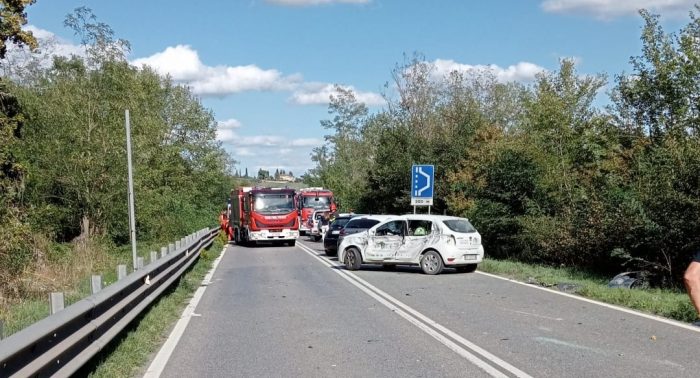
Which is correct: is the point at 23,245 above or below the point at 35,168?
below

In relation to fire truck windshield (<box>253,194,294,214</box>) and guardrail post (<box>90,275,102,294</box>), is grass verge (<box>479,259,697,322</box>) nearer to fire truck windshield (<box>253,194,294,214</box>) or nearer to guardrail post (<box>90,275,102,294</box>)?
guardrail post (<box>90,275,102,294</box>)

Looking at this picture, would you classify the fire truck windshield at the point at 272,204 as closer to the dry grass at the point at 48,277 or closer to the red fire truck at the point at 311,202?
the red fire truck at the point at 311,202

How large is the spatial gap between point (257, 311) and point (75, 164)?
48.4 ft

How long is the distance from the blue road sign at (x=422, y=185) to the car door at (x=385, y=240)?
5257 mm

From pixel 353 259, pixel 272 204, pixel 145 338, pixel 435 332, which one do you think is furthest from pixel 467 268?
pixel 272 204

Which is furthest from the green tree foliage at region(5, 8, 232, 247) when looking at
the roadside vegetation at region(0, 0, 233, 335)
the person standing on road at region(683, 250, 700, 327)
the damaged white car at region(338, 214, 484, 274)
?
the person standing on road at region(683, 250, 700, 327)

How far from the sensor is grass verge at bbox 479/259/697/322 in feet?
36.4

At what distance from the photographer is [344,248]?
20922 millimetres

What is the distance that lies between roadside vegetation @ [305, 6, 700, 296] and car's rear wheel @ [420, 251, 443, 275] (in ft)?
9.53

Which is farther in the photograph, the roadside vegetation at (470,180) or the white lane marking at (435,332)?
the roadside vegetation at (470,180)

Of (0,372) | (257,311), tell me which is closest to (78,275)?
(257,311)

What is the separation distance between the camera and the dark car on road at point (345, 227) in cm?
2569

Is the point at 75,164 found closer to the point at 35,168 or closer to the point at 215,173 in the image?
the point at 35,168

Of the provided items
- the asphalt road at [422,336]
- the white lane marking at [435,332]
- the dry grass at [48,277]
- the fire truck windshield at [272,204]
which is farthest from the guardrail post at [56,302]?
the fire truck windshield at [272,204]
